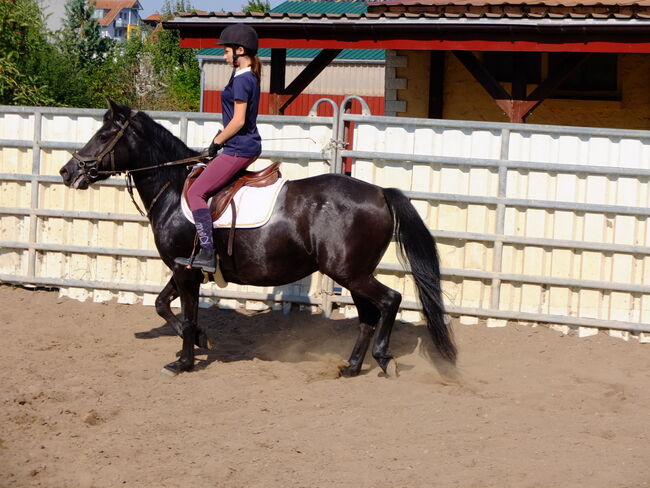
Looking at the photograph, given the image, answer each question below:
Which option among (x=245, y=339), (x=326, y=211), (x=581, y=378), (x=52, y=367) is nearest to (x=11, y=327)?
(x=52, y=367)

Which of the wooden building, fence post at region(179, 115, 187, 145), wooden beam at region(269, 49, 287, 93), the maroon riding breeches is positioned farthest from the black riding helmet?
wooden beam at region(269, 49, 287, 93)

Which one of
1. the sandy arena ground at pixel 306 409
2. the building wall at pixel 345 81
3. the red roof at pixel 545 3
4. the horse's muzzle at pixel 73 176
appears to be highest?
the building wall at pixel 345 81

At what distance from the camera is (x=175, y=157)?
8.05 m

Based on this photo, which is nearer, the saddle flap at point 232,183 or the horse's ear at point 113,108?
the saddle flap at point 232,183

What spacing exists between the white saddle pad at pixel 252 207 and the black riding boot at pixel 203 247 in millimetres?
100

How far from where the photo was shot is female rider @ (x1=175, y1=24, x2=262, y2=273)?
746 cm

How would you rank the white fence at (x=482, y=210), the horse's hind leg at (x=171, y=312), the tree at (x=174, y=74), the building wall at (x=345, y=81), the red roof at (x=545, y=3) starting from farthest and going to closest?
the tree at (x=174, y=74)
the building wall at (x=345, y=81)
the red roof at (x=545, y=3)
the white fence at (x=482, y=210)
the horse's hind leg at (x=171, y=312)

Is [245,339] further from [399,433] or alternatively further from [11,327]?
[399,433]

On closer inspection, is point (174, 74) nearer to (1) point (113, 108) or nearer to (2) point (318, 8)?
(2) point (318, 8)

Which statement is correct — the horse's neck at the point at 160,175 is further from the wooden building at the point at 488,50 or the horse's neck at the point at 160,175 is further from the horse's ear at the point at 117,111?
the wooden building at the point at 488,50

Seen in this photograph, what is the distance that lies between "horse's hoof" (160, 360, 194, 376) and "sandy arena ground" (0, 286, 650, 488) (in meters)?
0.10

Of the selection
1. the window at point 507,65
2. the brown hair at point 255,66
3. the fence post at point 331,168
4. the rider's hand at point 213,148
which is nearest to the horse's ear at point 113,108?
the rider's hand at point 213,148

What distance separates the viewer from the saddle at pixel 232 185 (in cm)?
767

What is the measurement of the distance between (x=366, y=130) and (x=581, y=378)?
135 inches
